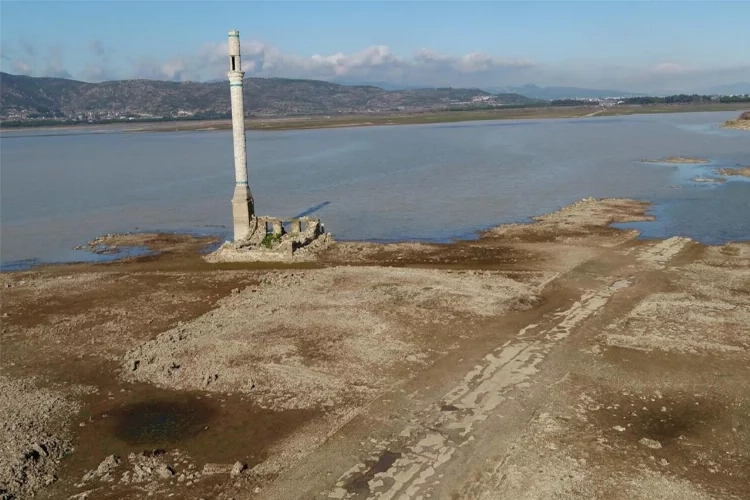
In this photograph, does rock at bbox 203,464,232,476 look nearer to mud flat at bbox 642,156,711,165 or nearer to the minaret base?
the minaret base

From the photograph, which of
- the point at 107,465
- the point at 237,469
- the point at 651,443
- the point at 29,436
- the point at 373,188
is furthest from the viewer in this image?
the point at 373,188

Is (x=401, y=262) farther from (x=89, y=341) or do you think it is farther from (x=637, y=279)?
(x=89, y=341)

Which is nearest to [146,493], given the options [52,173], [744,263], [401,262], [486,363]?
[486,363]

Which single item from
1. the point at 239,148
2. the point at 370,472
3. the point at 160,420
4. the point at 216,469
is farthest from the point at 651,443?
the point at 239,148

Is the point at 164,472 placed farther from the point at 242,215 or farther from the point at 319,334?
the point at 242,215

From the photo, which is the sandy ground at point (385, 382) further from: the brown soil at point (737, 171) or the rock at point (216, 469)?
the brown soil at point (737, 171)

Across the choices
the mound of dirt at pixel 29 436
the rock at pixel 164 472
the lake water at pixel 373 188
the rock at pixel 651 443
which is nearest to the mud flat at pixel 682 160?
the lake water at pixel 373 188
